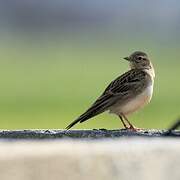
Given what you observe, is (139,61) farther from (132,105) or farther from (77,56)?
(77,56)

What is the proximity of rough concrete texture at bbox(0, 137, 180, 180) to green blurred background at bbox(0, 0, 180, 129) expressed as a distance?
55.2 ft

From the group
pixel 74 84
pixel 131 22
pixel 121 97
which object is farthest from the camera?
pixel 131 22

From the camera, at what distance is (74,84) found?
3866 centimetres

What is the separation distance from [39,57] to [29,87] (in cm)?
1618

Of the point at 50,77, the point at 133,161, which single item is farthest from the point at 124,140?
the point at 50,77

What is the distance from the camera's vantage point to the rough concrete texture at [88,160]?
5223 mm

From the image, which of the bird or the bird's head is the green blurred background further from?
the bird

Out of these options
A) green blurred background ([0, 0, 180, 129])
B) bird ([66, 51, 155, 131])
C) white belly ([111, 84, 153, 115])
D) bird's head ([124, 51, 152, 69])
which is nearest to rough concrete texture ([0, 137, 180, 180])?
bird ([66, 51, 155, 131])

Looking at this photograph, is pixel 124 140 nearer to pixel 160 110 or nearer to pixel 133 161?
pixel 133 161

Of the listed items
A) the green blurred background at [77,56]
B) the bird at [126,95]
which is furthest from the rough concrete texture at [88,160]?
the green blurred background at [77,56]

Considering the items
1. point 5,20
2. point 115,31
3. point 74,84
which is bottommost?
point 74,84

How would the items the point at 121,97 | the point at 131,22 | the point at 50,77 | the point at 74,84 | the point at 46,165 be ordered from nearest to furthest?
the point at 46,165, the point at 121,97, the point at 74,84, the point at 50,77, the point at 131,22

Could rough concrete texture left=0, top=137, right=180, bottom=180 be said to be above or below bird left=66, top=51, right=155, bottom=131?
below

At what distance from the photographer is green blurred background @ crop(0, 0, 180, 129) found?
94.0 ft
